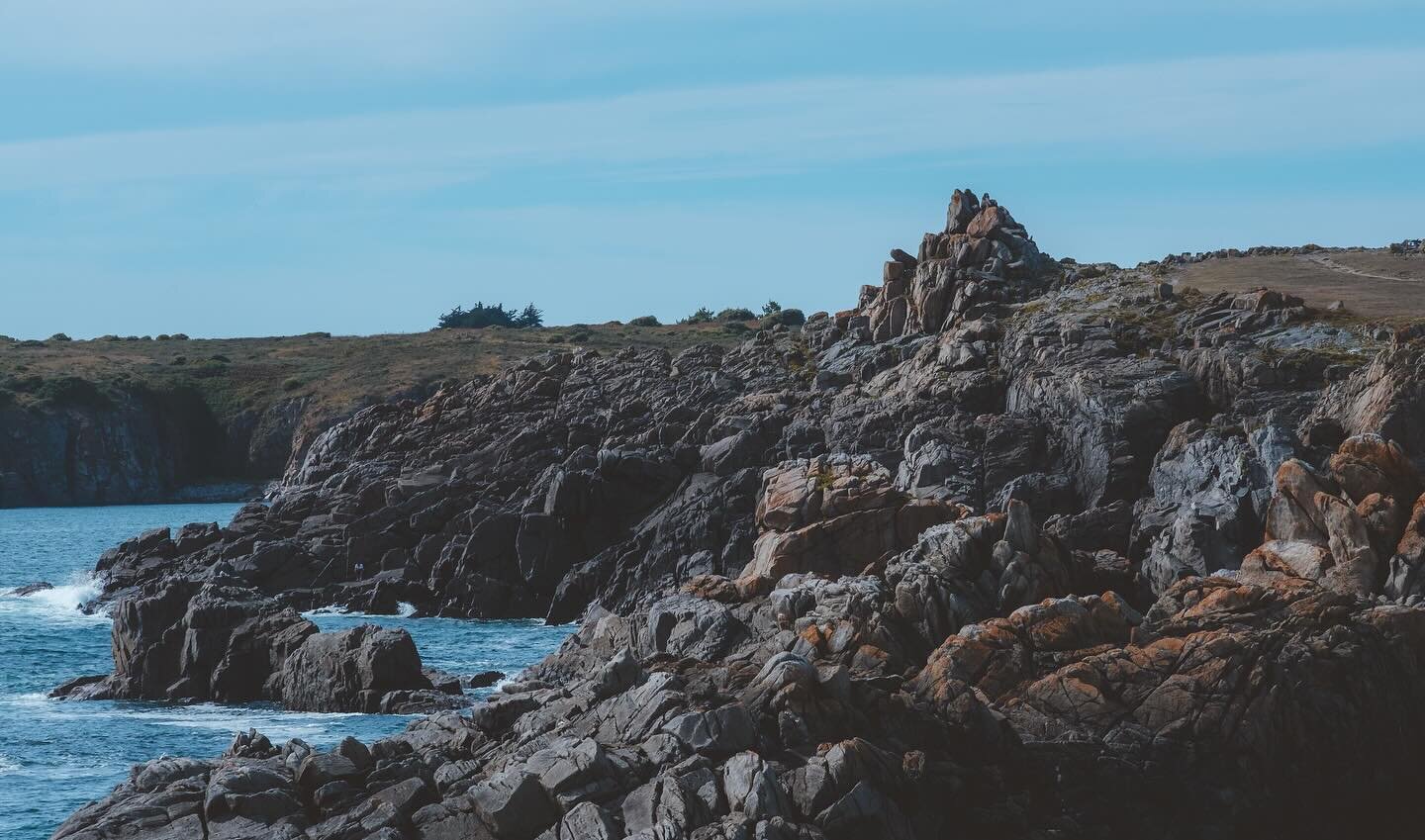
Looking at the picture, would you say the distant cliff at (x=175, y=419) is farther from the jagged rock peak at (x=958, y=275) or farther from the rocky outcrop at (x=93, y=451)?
the jagged rock peak at (x=958, y=275)

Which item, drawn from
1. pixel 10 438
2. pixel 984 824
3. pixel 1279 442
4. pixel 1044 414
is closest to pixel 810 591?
pixel 984 824

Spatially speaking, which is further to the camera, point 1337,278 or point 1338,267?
point 1338,267

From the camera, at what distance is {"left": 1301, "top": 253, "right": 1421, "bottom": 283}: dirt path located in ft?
312

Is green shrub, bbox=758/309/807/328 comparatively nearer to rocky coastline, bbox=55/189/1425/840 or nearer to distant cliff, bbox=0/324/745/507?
distant cliff, bbox=0/324/745/507

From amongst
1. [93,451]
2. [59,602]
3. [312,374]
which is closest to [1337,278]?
[59,602]

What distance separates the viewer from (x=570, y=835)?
1131 inches

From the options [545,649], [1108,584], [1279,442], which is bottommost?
[545,649]

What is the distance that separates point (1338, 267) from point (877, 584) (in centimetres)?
7442

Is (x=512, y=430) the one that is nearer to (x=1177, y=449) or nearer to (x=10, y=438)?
(x=1177, y=449)

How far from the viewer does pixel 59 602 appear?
87750mm

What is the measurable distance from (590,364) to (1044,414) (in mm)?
40329

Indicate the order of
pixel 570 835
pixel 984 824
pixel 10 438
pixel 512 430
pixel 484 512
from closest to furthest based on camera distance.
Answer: pixel 570 835
pixel 984 824
pixel 484 512
pixel 512 430
pixel 10 438

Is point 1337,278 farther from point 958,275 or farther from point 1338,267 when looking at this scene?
point 958,275

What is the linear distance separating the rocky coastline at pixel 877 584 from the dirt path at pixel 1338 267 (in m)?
12.6
